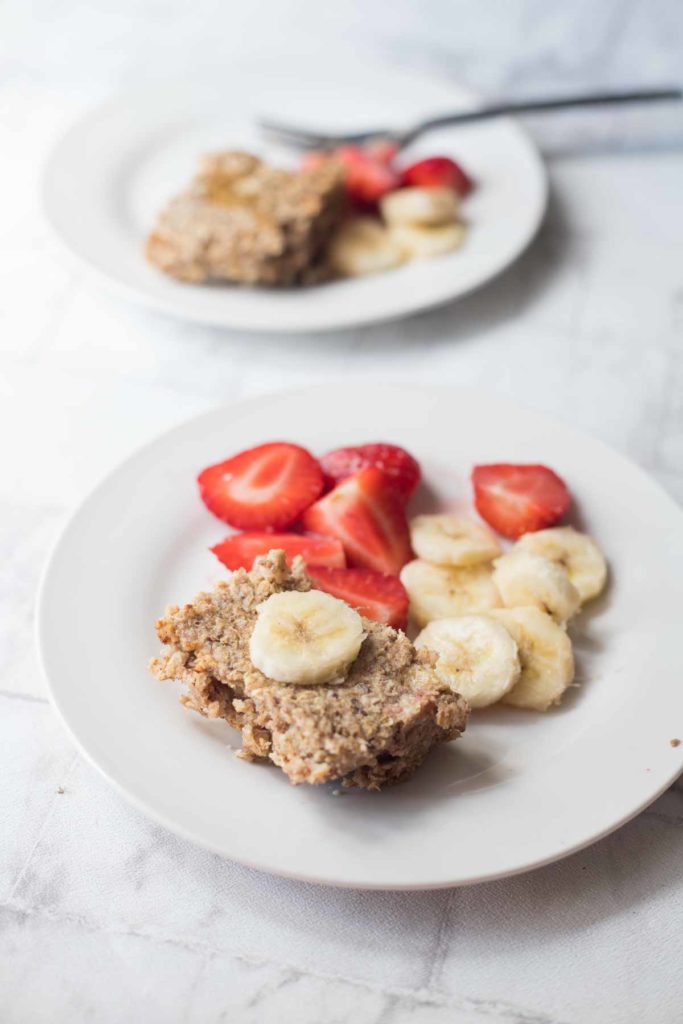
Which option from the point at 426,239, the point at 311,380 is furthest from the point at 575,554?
the point at 426,239

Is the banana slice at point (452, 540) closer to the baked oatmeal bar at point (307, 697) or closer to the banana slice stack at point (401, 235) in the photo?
the baked oatmeal bar at point (307, 697)

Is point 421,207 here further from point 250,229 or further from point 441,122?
point 441,122

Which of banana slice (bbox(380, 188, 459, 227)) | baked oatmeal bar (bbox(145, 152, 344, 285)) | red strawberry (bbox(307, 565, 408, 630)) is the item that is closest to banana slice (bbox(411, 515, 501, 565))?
red strawberry (bbox(307, 565, 408, 630))

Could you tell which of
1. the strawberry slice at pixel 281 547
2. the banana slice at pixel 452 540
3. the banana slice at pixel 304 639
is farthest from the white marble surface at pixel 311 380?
the banana slice at pixel 452 540

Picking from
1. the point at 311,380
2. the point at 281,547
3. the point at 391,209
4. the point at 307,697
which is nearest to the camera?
the point at 307,697

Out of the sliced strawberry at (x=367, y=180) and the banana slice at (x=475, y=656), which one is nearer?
the banana slice at (x=475, y=656)

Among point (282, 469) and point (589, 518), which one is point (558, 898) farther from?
point (282, 469)
